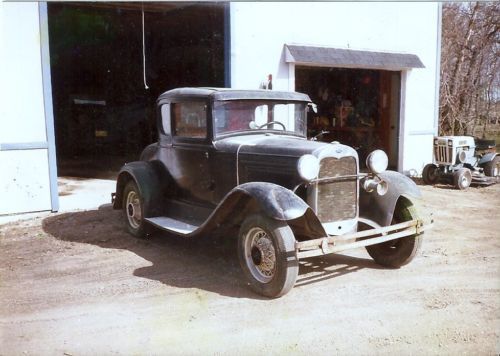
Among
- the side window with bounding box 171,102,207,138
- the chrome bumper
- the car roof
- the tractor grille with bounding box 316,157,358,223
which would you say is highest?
the car roof

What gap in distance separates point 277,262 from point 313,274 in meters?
0.92

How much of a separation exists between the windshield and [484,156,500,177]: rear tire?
253 inches

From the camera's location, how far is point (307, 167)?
13.6 feet

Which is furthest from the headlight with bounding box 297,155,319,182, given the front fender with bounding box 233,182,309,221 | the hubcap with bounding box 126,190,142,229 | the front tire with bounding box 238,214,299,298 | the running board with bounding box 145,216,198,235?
the hubcap with bounding box 126,190,142,229

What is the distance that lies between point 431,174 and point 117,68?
9749 millimetres

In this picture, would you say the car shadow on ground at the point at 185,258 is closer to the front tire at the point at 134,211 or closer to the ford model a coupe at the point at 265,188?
the front tire at the point at 134,211

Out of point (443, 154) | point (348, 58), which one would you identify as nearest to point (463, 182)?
point (443, 154)

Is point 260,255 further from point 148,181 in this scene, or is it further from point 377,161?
point 148,181

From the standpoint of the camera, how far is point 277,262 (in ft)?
13.0

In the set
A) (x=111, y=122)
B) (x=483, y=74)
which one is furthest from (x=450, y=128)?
(x=111, y=122)

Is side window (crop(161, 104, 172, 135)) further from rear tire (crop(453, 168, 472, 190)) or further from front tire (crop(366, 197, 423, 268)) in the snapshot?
rear tire (crop(453, 168, 472, 190))

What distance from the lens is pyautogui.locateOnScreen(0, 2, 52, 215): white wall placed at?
6.52 metres

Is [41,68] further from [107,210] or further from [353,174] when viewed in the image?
[353,174]

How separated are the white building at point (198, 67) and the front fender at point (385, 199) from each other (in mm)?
3452
